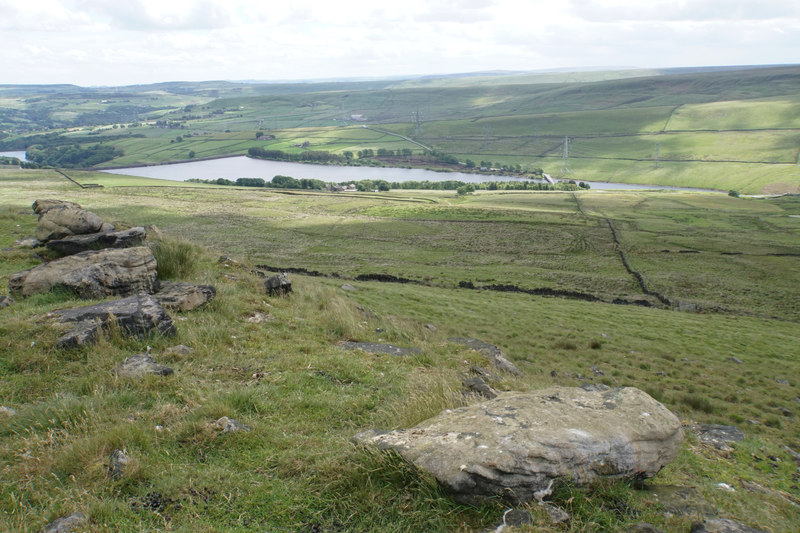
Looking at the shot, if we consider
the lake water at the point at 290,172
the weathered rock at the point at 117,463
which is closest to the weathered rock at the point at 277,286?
the weathered rock at the point at 117,463

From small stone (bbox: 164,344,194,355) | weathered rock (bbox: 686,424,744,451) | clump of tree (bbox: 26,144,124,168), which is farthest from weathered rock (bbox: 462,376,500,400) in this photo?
clump of tree (bbox: 26,144,124,168)

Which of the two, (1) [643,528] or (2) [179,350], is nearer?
(1) [643,528]

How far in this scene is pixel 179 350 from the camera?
365 inches

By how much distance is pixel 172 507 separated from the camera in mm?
5102

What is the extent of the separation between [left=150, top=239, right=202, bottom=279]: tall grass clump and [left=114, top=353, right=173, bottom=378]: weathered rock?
6672mm

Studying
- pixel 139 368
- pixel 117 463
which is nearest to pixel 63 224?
pixel 139 368

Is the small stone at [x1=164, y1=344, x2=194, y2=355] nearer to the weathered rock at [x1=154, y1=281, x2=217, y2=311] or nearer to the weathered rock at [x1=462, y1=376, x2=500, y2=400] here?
the weathered rock at [x1=154, y1=281, x2=217, y2=311]

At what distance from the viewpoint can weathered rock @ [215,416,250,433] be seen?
6.59 m

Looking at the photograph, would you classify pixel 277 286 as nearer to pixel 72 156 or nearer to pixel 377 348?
pixel 377 348

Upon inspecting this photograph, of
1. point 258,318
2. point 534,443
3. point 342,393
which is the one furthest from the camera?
point 258,318

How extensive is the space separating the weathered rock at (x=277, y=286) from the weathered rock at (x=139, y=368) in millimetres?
7083

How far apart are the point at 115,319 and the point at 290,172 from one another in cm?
17181

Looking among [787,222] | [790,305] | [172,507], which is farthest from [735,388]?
[787,222]

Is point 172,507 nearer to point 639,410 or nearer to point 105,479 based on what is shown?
point 105,479
